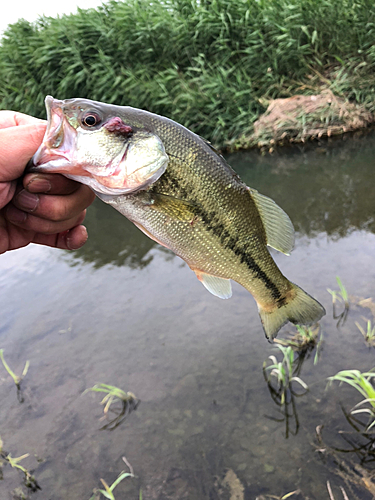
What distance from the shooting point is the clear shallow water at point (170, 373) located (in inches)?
126

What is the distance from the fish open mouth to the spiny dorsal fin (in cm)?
89

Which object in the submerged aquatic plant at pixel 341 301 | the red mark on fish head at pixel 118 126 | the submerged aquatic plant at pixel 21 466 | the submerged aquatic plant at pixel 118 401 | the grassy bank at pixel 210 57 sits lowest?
the submerged aquatic plant at pixel 21 466

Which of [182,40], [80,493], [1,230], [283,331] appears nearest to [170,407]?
[80,493]

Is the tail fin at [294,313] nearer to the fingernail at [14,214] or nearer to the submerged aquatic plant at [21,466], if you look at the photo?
the fingernail at [14,214]

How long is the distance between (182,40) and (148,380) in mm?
11513

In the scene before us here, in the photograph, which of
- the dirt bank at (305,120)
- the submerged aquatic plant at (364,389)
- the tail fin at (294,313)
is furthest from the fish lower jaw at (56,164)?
the dirt bank at (305,120)

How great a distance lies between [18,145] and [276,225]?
1232 mm

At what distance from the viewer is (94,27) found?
12.5 metres

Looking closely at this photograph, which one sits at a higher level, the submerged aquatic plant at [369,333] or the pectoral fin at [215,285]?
the pectoral fin at [215,285]

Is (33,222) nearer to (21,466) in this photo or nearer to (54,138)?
(54,138)

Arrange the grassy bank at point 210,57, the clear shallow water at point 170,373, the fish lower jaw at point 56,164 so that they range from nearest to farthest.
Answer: the fish lower jaw at point 56,164 → the clear shallow water at point 170,373 → the grassy bank at point 210,57

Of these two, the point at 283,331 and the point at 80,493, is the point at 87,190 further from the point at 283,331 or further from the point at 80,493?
the point at 283,331

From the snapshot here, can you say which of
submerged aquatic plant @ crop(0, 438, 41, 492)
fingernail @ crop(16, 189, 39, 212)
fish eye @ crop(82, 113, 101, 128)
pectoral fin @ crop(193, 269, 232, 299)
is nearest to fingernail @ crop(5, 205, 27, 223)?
fingernail @ crop(16, 189, 39, 212)

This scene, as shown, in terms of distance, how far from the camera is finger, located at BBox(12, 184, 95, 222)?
74.3 inches
